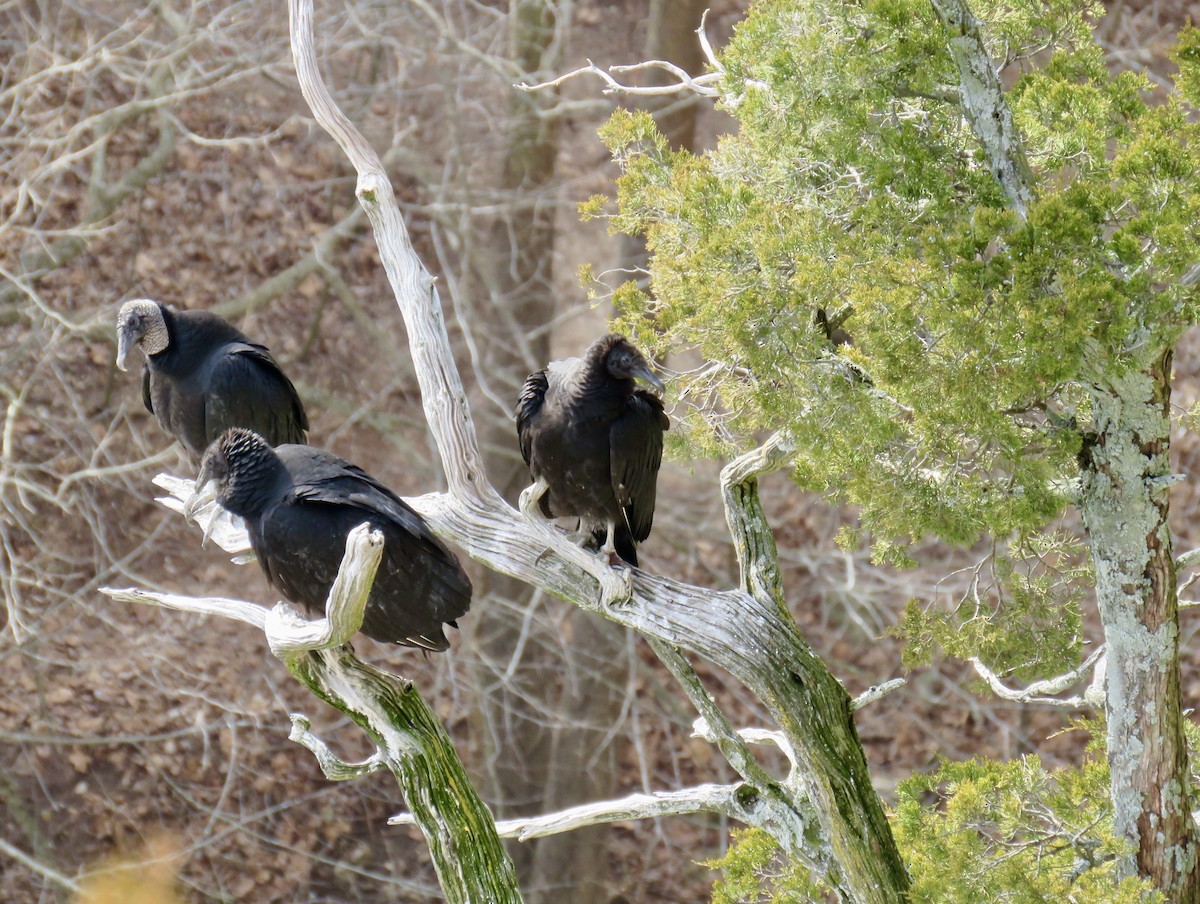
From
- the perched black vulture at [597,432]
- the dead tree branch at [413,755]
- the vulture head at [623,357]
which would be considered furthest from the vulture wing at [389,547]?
the vulture head at [623,357]

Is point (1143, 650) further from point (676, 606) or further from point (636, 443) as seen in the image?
point (636, 443)

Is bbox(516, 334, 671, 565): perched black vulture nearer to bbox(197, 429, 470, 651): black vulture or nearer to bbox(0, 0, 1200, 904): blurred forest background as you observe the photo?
bbox(197, 429, 470, 651): black vulture

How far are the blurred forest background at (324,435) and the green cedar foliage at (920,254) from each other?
3.54 m

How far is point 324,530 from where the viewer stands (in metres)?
3.05

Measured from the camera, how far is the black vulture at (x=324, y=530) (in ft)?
10.1

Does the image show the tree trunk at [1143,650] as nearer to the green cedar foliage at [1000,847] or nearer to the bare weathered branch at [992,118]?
the green cedar foliage at [1000,847]

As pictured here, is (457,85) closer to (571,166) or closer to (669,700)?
(571,166)

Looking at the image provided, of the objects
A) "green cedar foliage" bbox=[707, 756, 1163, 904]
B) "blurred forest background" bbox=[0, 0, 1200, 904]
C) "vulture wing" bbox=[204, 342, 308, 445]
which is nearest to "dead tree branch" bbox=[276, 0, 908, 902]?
"green cedar foliage" bbox=[707, 756, 1163, 904]

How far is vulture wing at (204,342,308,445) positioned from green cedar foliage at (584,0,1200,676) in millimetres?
1280

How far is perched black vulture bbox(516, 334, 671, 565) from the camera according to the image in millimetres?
3424

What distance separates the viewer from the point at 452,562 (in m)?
3.24

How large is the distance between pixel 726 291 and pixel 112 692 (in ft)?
16.8

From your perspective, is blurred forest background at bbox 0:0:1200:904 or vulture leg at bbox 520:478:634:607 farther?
blurred forest background at bbox 0:0:1200:904

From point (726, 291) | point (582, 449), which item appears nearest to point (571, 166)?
point (582, 449)
